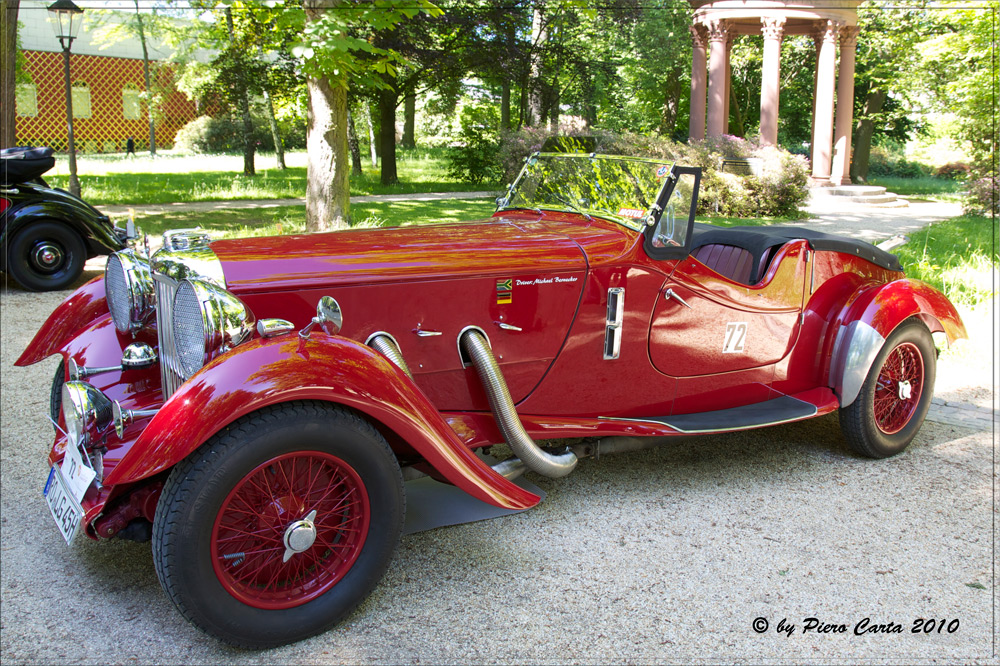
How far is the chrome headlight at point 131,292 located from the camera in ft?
11.3

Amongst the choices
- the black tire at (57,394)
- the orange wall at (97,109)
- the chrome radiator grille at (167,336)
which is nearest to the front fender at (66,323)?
the black tire at (57,394)

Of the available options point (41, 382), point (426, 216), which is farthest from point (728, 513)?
point (426, 216)

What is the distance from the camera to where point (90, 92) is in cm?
3094

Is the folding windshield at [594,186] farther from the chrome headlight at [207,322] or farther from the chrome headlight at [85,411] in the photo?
the chrome headlight at [85,411]

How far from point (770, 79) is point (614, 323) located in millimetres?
18666

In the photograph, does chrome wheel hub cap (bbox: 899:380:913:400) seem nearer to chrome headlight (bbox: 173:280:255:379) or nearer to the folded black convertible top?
the folded black convertible top

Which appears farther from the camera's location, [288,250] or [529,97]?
[529,97]

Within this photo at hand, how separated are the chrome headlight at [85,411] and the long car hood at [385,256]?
0.63 m

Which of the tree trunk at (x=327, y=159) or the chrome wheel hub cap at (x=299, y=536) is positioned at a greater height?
the tree trunk at (x=327, y=159)

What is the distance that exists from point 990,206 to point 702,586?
16.5 meters

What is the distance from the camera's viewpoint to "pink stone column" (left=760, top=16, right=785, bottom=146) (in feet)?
63.9

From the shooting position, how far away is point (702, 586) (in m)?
3.06

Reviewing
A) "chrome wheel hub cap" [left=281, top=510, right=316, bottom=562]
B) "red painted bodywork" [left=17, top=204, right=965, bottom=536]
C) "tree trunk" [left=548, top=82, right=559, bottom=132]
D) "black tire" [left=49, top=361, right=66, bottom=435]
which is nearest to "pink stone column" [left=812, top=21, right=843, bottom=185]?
"tree trunk" [left=548, top=82, right=559, bottom=132]

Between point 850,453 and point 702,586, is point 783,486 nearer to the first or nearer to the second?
point 850,453
